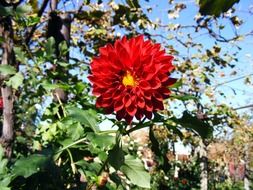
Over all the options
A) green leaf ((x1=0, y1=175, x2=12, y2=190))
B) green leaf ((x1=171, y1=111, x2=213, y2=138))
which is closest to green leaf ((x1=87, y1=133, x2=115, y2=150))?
green leaf ((x1=171, y1=111, x2=213, y2=138))

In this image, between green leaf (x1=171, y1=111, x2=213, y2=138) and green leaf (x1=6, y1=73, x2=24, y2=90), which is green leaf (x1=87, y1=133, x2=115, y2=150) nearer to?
green leaf (x1=171, y1=111, x2=213, y2=138)

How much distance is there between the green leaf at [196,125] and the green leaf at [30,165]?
46 cm

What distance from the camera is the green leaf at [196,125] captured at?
1245 millimetres

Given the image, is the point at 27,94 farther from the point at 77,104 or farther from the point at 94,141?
the point at 94,141

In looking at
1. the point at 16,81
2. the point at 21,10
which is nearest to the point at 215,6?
the point at 21,10

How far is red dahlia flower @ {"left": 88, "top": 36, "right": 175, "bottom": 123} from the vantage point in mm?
1204

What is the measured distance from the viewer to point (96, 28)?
18.0 feet

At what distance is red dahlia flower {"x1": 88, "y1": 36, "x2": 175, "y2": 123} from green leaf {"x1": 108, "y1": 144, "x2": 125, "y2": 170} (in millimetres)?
116

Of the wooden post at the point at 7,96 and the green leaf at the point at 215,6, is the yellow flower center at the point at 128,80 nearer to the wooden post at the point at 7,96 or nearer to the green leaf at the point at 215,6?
the green leaf at the point at 215,6

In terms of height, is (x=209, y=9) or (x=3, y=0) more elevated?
(x=3, y=0)

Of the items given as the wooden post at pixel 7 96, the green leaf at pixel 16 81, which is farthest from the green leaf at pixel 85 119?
the wooden post at pixel 7 96

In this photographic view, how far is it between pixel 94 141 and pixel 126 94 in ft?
0.55

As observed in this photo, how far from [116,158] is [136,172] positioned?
0.27m

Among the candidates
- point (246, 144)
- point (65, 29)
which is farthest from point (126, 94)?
point (246, 144)
